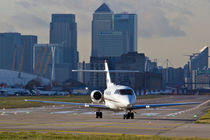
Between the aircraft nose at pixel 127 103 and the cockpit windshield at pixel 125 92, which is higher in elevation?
the cockpit windshield at pixel 125 92

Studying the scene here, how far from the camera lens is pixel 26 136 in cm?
2586

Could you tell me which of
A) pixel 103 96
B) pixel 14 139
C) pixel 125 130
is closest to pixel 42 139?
pixel 14 139

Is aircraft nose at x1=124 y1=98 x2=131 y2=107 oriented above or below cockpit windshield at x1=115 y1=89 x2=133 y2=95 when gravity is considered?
below

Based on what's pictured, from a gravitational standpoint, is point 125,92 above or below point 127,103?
above

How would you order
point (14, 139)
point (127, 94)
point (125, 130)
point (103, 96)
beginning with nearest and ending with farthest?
point (14, 139), point (125, 130), point (127, 94), point (103, 96)

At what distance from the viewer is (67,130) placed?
100 feet

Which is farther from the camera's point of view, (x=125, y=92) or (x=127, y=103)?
(x=125, y=92)

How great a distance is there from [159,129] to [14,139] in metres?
10.4

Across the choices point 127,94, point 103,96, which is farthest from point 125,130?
point 103,96

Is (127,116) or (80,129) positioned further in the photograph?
(127,116)

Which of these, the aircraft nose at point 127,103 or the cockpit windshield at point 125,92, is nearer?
the aircraft nose at point 127,103

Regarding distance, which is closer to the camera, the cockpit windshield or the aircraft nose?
the aircraft nose

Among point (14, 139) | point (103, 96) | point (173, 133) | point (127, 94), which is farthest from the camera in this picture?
point (103, 96)

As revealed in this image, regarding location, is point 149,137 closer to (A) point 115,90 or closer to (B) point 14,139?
(B) point 14,139
